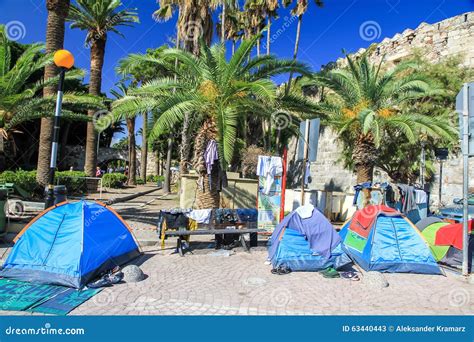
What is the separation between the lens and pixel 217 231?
7.98 m

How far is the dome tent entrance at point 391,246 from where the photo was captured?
671cm

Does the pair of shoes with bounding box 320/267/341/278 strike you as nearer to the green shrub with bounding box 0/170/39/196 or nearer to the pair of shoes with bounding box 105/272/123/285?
the pair of shoes with bounding box 105/272/123/285

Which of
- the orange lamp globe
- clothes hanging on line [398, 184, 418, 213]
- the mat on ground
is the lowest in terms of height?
the mat on ground

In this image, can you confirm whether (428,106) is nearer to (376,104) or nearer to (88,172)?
(376,104)

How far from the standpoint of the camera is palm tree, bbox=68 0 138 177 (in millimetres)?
19109

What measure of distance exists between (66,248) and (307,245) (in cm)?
446

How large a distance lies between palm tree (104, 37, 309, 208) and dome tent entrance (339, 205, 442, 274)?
155 inches

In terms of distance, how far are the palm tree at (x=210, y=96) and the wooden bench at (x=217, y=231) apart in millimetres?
1286

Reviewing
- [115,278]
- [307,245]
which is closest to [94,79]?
[115,278]

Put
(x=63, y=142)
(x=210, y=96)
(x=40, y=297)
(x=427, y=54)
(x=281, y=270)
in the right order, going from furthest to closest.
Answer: (x=63, y=142) → (x=427, y=54) → (x=210, y=96) → (x=281, y=270) → (x=40, y=297)

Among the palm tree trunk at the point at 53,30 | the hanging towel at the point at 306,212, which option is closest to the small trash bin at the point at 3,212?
the palm tree trunk at the point at 53,30

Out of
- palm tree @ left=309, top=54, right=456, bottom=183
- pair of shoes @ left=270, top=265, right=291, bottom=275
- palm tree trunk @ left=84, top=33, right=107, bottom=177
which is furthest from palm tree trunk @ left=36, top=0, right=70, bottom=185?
pair of shoes @ left=270, top=265, right=291, bottom=275

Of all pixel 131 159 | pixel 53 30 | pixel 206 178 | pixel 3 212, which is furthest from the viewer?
pixel 131 159

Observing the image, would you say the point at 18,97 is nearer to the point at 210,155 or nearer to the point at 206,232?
the point at 210,155
